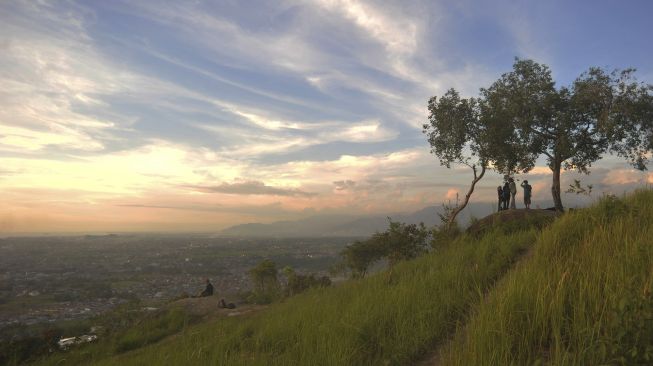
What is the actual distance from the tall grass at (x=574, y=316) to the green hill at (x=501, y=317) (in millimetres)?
18

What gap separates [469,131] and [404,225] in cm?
1100

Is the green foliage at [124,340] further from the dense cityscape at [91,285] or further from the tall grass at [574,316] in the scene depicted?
the dense cityscape at [91,285]

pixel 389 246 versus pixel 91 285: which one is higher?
pixel 389 246

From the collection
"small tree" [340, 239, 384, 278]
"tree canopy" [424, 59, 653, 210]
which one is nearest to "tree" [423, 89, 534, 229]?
"tree canopy" [424, 59, 653, 210]

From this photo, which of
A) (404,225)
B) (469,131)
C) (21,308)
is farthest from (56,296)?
(469,131)

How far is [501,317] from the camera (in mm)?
5234

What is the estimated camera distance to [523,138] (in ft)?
91.2

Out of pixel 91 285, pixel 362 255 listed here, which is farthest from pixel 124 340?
pixel 91 285

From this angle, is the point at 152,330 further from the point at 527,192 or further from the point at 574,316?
the point at 527,192

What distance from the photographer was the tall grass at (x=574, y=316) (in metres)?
4.04

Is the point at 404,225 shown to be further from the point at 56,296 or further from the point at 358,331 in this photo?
the point at 56,296

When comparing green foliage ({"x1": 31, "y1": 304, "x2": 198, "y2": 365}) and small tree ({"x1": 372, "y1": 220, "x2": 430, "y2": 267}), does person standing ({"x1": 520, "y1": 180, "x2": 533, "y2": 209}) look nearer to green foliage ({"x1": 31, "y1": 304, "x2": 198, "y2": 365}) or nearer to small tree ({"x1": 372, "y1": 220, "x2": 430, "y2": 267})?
small tree ({"x1": 372, "y1": 220, "x2": 430, "y2": 267})

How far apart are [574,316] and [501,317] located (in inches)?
35.3

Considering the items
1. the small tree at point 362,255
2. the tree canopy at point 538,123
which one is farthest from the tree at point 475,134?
the small tree at point 362,255
